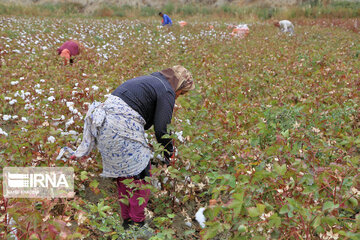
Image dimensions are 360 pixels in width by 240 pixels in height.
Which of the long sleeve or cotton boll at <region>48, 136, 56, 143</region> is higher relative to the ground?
the long sleeve

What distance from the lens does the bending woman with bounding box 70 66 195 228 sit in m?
2.12

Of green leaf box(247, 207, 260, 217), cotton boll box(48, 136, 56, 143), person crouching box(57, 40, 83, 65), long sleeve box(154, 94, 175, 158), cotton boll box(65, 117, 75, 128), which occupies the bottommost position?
cotton boll box(48, 136, 56, 143)

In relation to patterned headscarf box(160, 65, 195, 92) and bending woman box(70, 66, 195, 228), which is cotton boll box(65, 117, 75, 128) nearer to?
bending woman box(70, 66, 195, 228)

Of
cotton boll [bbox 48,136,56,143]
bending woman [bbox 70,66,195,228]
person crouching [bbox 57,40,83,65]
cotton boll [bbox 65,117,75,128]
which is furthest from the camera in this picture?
person crouching [bbox 57,40,83,65]

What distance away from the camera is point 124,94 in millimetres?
2217

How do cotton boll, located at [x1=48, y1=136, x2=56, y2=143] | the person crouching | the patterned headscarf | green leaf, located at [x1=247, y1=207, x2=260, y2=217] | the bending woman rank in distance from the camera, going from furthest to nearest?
the person crouching < cotton boll, located at [x1=48, y1=136, x2=56, y2=143] < the patterned headscarf < the bending woman < green leaf, located at [x1=247, y1=207, x2=260, y2=217]

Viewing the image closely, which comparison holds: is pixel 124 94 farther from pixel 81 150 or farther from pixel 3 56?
pixel 3 56

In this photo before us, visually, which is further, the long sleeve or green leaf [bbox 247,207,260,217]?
the long sleeve

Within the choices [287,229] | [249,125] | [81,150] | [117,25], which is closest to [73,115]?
[81,150]

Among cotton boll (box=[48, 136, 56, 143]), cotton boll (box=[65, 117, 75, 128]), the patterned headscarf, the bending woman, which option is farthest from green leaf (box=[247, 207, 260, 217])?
cotton boll (box=[65, 117, 75, 128])

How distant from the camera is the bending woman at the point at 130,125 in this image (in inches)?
83.6

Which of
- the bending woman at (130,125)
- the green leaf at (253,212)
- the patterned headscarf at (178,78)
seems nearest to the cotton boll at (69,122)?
the bending woman at (130,125)

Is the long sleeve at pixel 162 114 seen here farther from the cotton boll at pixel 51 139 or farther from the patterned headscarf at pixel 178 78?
the cotton boll at pixel 51 139

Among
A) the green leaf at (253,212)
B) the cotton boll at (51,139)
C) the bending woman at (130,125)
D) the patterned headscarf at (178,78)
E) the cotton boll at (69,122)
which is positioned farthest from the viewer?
the cotton boll at (69,122)
